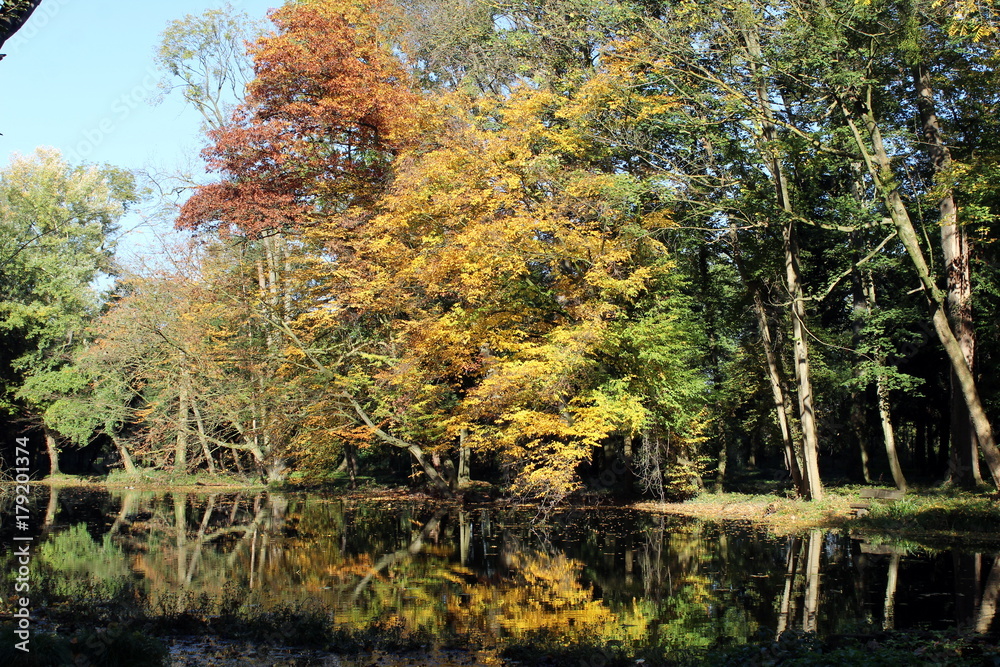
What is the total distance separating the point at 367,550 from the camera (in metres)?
14.9

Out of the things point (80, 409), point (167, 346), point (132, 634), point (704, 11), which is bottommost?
point (132, 634)

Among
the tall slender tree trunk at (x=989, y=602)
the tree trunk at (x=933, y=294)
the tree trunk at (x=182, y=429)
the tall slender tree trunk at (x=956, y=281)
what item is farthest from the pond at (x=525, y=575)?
the tree trunk at (x=182, y=429)

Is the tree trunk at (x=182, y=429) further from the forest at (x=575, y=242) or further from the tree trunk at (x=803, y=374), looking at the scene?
the tree trunk at (x=803, y=374)

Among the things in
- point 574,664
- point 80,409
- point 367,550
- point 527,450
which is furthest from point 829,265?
point 80,409

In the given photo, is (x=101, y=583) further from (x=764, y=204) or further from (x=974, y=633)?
(x=764, y=204)

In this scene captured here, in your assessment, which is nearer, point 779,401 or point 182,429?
point 779,401

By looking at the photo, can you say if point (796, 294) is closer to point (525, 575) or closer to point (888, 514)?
point (888, 514)

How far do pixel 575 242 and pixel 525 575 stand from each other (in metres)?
8.83

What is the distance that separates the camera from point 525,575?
12211 millimetres

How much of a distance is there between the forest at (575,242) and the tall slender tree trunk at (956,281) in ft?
0.35

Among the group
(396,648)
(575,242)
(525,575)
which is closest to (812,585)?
(525,575)

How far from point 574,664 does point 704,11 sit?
1617cm

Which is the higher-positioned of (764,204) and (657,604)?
(764,204)

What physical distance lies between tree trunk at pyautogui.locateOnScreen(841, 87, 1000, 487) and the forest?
2.6 inches
